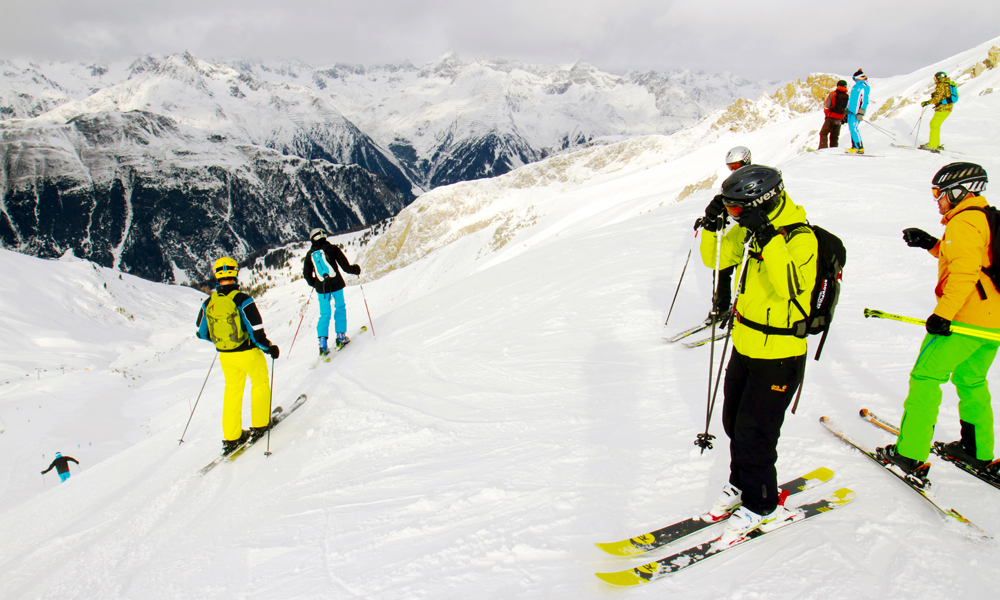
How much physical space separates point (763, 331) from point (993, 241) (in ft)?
6.85

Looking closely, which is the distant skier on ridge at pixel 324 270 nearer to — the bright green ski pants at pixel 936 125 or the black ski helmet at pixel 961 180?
the black ski helmet at pixel 961 180

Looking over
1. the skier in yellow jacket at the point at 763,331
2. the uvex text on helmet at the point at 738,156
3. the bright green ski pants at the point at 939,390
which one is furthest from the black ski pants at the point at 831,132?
the skier in yellow jacket at the point at 763,331

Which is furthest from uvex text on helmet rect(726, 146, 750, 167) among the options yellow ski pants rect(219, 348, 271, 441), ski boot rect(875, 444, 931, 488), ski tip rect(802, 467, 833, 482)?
yellow ski pants rect(219, 348, 271, 441)

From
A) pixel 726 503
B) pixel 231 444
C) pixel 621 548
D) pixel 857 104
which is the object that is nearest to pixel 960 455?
pixel 726 503

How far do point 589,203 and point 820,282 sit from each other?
3482cm

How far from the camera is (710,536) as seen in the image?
3.64m

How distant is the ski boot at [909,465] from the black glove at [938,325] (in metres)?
1.14

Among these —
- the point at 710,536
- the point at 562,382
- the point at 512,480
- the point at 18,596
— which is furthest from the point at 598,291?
the point at 18,596

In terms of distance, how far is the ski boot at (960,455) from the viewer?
13.2ft

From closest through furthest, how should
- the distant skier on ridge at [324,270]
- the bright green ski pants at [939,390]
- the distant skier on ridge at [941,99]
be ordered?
1. the bright green ski pants at [939,390]
2. the distant skier on ridge at [324,270]
3. the distant skier on ridge at [941,99]

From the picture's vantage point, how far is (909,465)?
3.99m

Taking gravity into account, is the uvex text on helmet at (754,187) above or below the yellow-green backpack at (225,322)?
above

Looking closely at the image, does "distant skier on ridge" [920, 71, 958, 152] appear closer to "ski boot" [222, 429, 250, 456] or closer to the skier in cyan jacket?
the skier in cyan jacket

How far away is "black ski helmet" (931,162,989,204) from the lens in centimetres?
365
